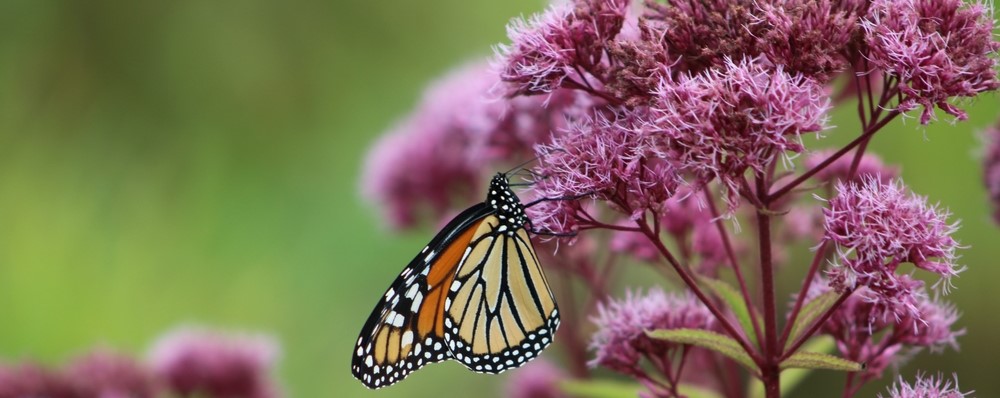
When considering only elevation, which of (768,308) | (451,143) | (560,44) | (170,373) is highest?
(451,143)

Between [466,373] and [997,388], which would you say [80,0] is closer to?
[466,373]

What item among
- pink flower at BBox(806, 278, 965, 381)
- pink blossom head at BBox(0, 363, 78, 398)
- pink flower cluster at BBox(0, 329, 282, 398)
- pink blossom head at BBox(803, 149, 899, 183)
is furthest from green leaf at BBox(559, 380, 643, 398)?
pink blossom head at BBox(0, 363, 78, 398)

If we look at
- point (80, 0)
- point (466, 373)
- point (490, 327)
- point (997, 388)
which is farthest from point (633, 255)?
point (80, 0)

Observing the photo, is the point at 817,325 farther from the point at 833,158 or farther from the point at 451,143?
the point at 451,143

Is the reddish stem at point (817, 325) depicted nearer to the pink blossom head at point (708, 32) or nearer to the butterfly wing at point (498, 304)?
the pink blossom head at point (708, 32)

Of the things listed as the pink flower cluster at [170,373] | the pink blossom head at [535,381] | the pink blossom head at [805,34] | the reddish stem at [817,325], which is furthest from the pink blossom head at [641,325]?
the pink flower cluster at [170,373]

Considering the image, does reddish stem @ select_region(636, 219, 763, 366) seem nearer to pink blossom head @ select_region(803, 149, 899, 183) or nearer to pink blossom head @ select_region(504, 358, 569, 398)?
pink blossom head @ select_region(803, 149, 899, 183)

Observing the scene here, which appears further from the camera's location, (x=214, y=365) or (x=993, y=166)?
(x=214, y=365)

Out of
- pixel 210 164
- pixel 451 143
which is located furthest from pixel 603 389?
pixel 210 164
